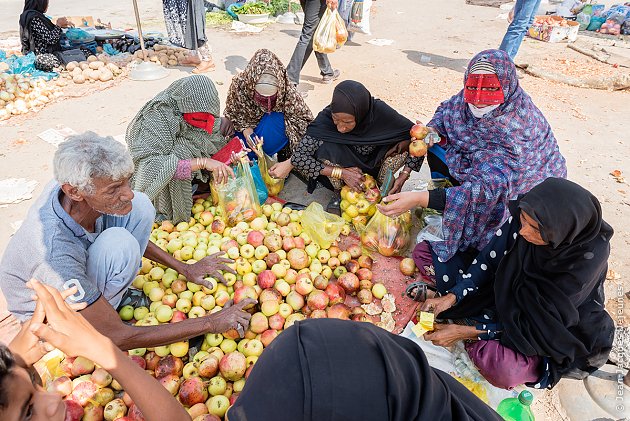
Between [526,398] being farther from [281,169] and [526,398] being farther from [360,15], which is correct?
[360,15]

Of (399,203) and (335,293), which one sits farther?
(399,203)

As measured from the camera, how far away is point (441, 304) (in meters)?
2.63

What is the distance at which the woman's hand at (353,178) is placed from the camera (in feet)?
11.6

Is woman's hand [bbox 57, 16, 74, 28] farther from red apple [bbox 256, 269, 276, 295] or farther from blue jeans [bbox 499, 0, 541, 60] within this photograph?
blue jeans [bbox 499, 0, 541, 60]

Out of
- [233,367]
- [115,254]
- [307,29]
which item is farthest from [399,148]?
[307,29]

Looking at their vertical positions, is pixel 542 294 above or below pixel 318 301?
above

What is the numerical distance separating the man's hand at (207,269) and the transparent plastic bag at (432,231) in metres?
1.54

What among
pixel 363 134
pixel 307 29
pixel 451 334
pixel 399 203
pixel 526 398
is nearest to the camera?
pixel 526 398

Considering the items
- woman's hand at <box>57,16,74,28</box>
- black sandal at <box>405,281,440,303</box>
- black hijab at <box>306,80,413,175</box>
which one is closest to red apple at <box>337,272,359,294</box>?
black sandal at <box>405,281,440,303</box>

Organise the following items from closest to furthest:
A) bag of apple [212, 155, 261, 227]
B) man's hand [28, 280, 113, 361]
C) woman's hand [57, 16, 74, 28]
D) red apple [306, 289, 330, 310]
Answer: man's hand [28, 280, 113, 361] → red apple [306, 289, 330, 310] → bag of apple [212, 155, 261, 227] → woman's hand [57, 16, 74, 28]

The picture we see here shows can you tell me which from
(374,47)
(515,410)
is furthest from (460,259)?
(374,47)

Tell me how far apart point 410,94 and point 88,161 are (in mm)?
5355

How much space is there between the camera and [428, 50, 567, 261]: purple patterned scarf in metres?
2.95

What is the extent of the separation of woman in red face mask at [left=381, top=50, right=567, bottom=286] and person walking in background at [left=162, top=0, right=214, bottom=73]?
5343 mm
